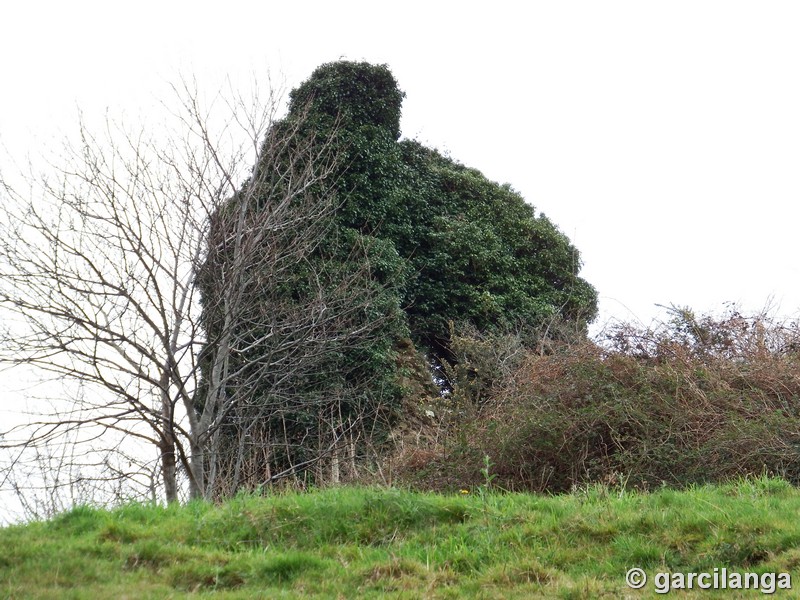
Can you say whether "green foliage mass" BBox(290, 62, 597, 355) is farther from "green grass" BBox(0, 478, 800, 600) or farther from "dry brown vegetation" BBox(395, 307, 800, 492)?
"green grass" BBox(0, 478, 800, 600)

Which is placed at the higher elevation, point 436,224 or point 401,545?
point 436,224

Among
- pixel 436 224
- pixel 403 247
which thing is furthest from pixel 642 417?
pixel 436 224

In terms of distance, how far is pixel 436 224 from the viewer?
19703mm

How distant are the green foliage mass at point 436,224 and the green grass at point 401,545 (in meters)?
11.1

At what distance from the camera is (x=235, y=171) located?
11.7 meters

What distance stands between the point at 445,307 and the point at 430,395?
10.0 ft

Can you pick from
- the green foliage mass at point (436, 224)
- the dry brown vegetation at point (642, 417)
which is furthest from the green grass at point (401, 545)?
the green foliage mass at point (436, 224)

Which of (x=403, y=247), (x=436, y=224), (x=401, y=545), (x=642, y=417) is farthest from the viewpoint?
(x=436, y=224)

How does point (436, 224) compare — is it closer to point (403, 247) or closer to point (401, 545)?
point (403, 247)

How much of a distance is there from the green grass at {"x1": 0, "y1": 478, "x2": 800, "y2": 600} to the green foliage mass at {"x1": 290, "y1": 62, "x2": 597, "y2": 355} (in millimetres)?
11079

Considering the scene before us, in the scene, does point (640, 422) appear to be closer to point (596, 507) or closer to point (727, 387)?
point (727, 387)

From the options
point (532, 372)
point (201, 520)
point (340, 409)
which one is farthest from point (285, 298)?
point (201, 520)

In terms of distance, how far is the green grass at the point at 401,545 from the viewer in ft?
15.3

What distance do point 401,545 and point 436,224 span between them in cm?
1483
